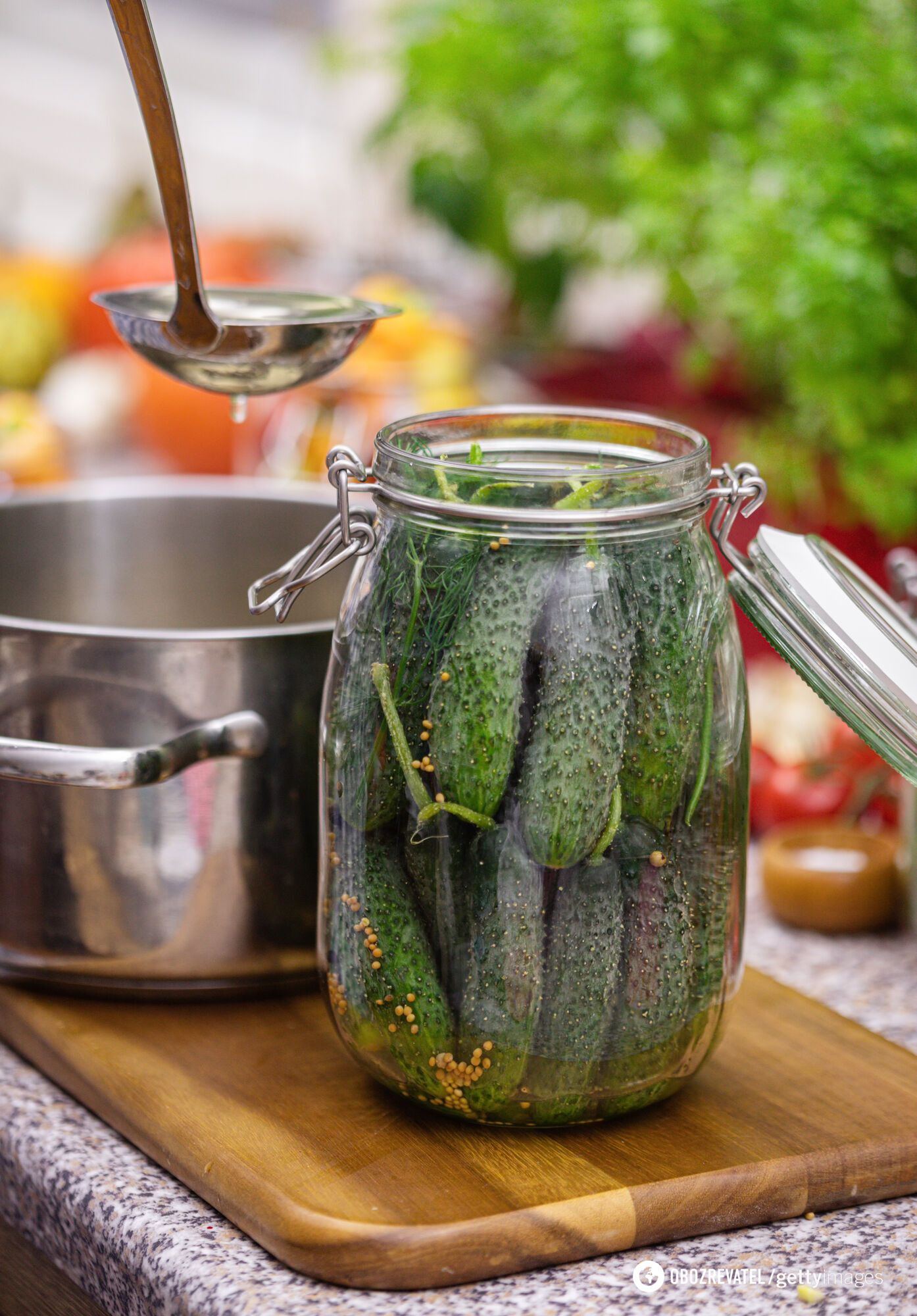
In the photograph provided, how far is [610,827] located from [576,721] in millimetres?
41

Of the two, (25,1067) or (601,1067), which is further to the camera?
(25,1067)

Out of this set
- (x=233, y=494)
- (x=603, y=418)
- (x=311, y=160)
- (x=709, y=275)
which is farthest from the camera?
(x=311, y=160)

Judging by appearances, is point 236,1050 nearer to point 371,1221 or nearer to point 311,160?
point 371,1221

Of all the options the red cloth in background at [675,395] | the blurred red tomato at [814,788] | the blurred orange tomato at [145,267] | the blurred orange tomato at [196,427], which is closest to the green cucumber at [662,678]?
the blurred red tomato at [814,788]

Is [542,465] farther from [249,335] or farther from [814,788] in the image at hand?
[814,788]

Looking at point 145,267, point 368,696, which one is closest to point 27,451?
point 145,267

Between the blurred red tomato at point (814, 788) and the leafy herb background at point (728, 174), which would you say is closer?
the blurred red tomato at point (814, 788)

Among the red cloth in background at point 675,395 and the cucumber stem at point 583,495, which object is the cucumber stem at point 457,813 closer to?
the cucumber stem at point 583,495

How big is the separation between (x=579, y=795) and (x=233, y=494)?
0.39 metres

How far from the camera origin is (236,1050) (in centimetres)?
65

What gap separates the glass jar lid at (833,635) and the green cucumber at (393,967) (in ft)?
0.59

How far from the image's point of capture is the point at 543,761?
52 centimetres

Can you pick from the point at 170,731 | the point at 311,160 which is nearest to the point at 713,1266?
the point at 170,731

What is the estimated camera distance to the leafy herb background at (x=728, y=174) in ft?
3.47
